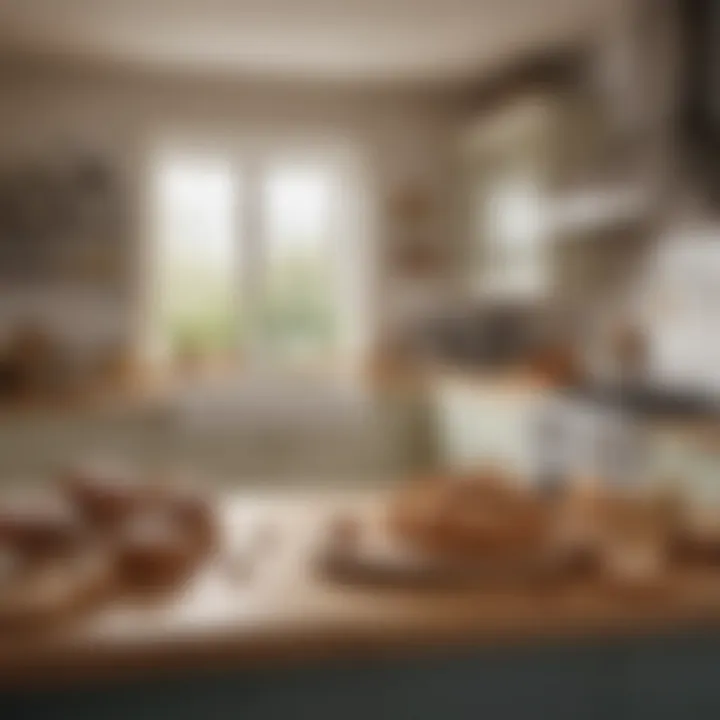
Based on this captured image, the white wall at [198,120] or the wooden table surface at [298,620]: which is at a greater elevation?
the white wall at [198,120]

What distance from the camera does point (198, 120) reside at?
853 mm

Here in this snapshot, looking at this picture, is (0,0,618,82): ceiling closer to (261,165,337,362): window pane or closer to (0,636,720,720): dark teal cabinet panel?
(261,165,337,362): window pane

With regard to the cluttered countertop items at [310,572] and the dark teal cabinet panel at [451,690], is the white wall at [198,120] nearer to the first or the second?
the cluttered countertop items at [310,572]

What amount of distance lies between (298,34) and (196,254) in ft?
0.66

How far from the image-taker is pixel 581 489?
3.10 feet

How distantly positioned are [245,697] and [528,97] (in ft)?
1.84

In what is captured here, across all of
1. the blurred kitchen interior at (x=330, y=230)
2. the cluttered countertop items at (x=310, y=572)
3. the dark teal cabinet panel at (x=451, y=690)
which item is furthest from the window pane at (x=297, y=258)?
the dark teal cabinet panel at (x=451, y=690)

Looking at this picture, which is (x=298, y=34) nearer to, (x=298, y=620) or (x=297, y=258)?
(x=297, y=258)

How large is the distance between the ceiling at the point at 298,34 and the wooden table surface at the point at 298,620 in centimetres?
39

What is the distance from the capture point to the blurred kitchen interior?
2.79ft

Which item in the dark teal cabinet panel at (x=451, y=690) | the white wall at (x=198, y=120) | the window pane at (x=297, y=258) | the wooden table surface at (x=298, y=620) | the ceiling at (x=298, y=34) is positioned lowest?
the dark teal cabinet panel at (x=451, y=690)

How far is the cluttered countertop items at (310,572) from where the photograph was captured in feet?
2.39

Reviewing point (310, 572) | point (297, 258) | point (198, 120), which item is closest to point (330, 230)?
point (297, 258)

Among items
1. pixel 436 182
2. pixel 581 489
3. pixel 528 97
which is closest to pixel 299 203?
pixel 436 182
